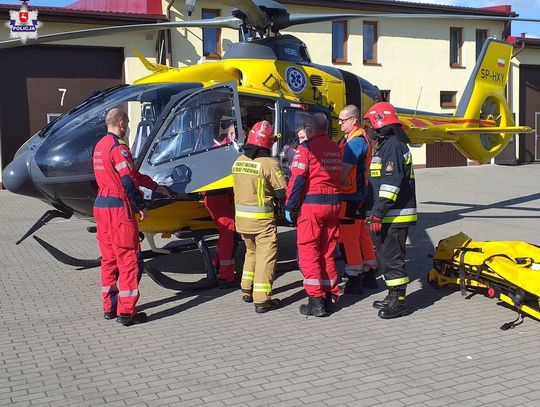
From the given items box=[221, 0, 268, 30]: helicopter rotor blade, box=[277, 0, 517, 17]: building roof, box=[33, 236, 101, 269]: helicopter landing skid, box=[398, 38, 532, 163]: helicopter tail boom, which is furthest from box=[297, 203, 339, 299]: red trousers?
box=[277, 0, 517, 17]: building roof

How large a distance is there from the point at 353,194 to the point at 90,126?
291 cm

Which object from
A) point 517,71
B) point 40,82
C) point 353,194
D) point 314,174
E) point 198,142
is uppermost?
point 517,71

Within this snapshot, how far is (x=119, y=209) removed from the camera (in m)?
5.40

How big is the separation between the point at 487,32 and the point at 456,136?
17.0 metres

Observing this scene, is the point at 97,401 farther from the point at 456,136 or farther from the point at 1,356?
the point at 456,136

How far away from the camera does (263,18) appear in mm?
7504

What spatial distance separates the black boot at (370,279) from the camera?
6.71m

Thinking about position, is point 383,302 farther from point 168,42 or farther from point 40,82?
point 40,82

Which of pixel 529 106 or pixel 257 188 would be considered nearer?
pixel 257 188

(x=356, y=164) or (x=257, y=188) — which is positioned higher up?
(x=356, y=164)

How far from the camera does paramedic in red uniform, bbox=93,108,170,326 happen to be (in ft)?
17.6

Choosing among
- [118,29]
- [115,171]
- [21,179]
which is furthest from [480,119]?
[21,179]

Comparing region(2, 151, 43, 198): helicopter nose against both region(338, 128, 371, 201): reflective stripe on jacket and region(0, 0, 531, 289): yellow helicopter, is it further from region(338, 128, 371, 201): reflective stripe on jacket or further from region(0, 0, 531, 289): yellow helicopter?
region(338, 128, 371, 201): reflective stripe on jacket

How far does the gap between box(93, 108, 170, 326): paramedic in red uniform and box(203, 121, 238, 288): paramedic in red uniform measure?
1.30 meters
